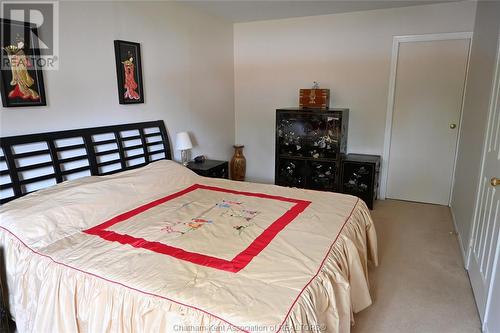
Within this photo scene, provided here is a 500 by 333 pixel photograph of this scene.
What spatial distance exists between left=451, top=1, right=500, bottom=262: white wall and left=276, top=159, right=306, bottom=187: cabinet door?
5.62ft

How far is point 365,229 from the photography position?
2350mm

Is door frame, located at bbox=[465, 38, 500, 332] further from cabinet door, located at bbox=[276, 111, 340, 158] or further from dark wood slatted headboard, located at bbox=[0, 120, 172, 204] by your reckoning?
dark wood slatted headboard, located at bbox=[0, 120, 172, 204]

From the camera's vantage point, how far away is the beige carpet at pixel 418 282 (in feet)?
6.65

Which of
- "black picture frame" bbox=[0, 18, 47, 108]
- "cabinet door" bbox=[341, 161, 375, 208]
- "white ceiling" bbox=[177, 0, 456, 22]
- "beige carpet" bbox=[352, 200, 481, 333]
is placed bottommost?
"beige carpet" bbox=[352, 200, 481, 333]

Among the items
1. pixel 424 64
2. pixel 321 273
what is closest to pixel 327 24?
→ pixel 424 64

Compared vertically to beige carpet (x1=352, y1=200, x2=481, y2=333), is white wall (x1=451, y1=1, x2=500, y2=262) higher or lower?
higher

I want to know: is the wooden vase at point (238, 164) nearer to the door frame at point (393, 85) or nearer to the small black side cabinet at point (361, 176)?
the small black side cabinet at point (361, 176)

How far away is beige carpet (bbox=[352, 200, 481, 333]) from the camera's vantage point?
2027mm

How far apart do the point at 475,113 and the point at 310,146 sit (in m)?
1.74

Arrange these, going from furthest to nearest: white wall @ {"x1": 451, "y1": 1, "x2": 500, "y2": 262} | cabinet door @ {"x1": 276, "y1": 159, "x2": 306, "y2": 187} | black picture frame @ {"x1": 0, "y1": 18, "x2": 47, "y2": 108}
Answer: cabinet door @ {"x1": 276, "y1": 159, "x2": 306, "y2": 187} < white wall @ {"x1": 451, "y1": 1, "x2": 500, "y2": 262} < black picture frame @ {"x1": 0, "y1": 18, "x2": 47, "y2": 108}

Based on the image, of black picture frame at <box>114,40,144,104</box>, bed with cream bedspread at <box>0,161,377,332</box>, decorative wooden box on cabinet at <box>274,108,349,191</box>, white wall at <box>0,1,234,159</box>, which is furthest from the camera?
decorative wooden box on cabinet at <box>274,108,349,191</box>

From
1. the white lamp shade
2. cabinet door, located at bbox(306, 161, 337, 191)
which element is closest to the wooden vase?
cabinet door, located at bbox(306, 161, 337, 191)

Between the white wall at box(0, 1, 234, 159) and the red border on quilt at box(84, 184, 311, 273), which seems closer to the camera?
the red border on quilt at box(84, 184, 311, 273)

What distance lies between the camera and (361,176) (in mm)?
3879
